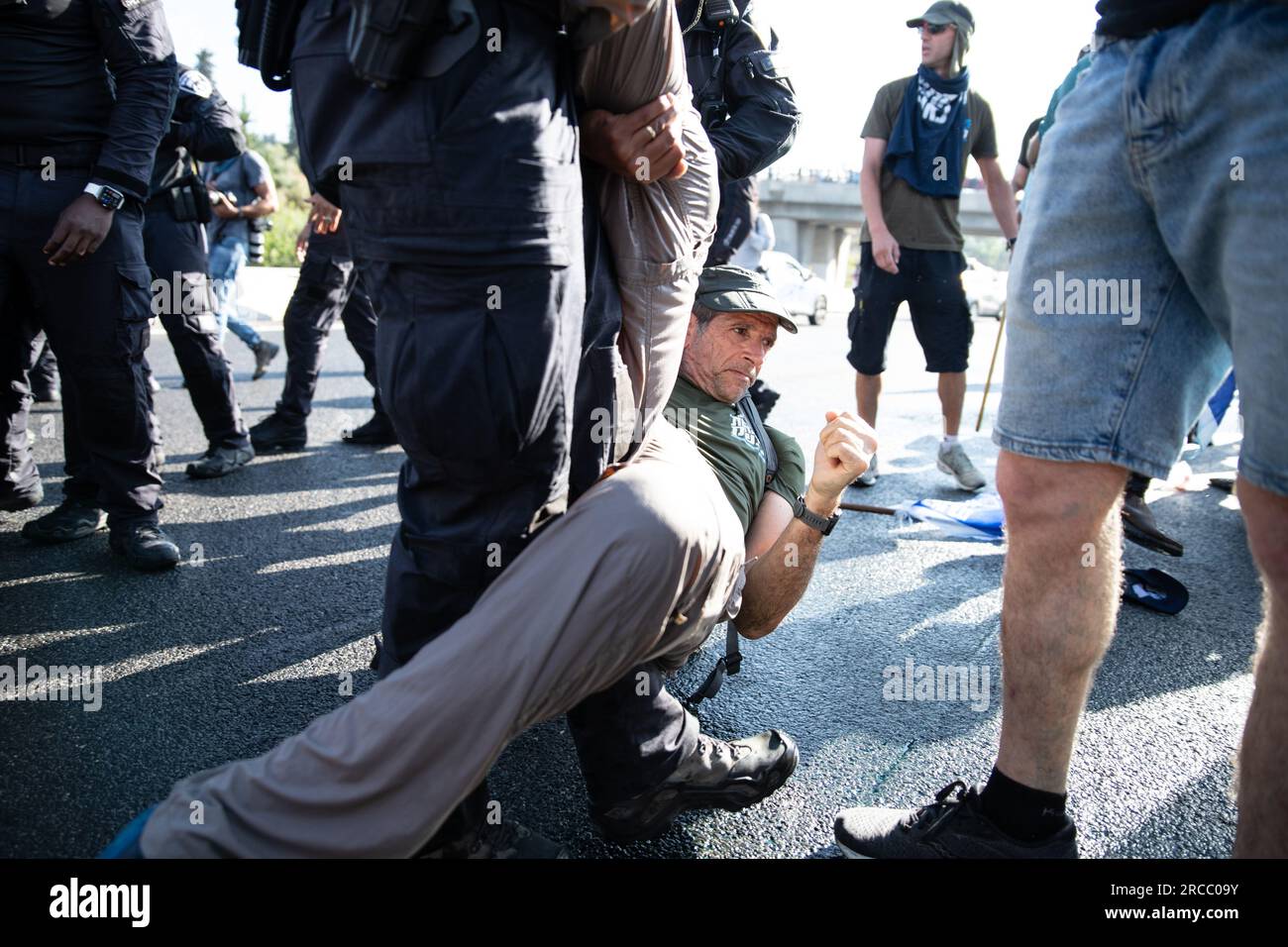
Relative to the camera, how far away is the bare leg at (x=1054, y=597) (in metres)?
1.50

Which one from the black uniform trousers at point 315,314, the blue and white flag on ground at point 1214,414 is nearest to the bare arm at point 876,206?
the blue and white flag on ground at point 1214,414

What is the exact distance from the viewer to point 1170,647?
109 inches

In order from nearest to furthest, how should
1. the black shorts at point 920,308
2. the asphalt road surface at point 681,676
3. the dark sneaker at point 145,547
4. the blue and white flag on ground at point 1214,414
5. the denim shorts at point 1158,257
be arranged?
the denim shorts at point 1158,257 → the asphalt road surface at point 681,676 → the dark sneaker at point 145,547 → the blue and white flag on ground at point 1214,414 → the black shorts at point 920,308

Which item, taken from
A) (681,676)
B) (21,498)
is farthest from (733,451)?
(21,498)

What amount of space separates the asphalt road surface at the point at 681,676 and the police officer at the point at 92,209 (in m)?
0.38

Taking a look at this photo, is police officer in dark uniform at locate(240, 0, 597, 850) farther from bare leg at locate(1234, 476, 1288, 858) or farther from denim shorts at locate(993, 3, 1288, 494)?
bare leg at locate(1234, 476, 1288, 858)

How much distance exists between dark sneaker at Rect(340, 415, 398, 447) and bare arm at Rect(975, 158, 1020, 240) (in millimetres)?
3356

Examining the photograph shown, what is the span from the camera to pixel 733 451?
2354mm

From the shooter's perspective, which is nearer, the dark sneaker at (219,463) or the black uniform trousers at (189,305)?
the black uniform trousers at (189,305)

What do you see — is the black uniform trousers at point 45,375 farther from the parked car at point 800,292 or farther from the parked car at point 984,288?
the parked car at point 984,288

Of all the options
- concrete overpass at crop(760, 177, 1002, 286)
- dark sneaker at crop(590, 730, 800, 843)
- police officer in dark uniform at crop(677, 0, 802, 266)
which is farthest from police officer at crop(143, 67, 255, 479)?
concrete overpass at crop(760, 177, 1002, 286)
